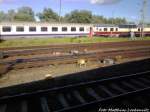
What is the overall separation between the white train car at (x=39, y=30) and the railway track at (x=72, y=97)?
30.7 meters

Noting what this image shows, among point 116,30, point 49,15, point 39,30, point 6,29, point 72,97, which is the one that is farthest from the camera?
point 49,15

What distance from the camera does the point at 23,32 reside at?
37500 mm

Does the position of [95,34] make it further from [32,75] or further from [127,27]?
[32,75]

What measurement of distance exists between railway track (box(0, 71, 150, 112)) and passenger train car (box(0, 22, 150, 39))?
3074 cm

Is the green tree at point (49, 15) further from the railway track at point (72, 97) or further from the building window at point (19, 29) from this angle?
the railway track at point (72, 97)

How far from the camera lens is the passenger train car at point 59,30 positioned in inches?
1433

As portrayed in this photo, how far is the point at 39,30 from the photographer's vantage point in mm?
38688

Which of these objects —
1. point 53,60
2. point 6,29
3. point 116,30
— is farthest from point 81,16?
point 53,60

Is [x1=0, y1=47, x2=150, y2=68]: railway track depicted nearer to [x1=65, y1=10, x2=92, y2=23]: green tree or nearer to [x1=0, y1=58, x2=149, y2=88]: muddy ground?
[x1=0, y1=58, x2=149, y2=88]: muddy ground

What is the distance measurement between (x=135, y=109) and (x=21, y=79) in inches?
231

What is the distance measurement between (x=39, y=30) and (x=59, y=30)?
13.6 ft

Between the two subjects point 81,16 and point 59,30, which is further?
point 81,16

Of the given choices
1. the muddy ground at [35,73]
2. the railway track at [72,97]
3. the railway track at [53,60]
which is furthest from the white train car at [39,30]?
the railway track at [72,97]

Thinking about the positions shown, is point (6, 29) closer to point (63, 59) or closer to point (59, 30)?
point (59, 30)
